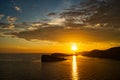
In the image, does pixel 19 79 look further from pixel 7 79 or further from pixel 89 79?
pixel 89 79

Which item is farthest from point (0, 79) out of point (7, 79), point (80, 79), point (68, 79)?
point (80, 79)

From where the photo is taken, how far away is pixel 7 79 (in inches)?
2958

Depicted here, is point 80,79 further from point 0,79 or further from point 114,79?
point 0,79

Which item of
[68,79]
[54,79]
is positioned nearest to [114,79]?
[68,79]

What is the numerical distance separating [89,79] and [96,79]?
313 centimetres

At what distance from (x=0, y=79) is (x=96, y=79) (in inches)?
1736

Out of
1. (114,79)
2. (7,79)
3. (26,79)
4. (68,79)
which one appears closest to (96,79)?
(114,79)

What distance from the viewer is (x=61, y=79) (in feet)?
244

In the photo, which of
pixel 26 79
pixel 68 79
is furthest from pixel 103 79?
pixel 26 79

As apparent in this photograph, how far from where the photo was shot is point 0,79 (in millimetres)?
75250

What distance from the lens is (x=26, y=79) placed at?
72.5 m

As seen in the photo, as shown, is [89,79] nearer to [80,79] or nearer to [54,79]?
[80,79]

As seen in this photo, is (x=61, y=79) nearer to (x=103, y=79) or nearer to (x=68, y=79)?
(x=68, y=79)

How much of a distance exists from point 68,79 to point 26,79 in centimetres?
1927
